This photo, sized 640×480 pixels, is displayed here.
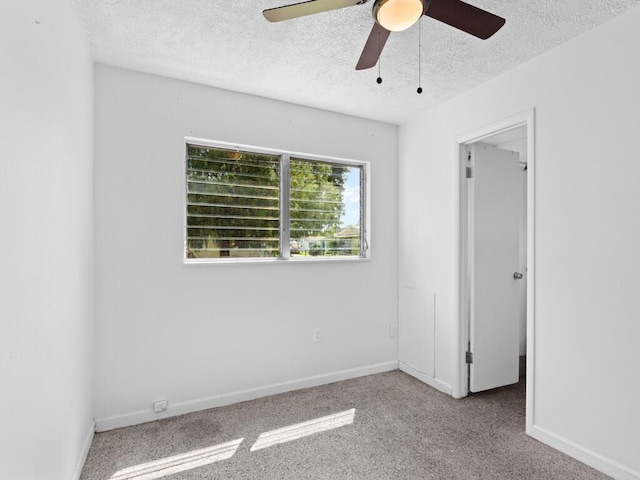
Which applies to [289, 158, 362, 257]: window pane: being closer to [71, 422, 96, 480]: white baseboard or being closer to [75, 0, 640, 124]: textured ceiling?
[75, 0, 640, 124]: textured ceiling

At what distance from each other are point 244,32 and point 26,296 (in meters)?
1.69

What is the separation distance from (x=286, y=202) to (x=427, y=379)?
2.02 metres

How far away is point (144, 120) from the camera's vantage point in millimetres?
2496

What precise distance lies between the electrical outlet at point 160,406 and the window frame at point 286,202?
1.00 meters

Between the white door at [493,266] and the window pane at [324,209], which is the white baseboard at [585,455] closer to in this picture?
the white door at [493,266]

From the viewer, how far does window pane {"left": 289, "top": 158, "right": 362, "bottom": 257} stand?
3.17 m

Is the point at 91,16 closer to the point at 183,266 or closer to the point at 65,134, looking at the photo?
the point at 65,134

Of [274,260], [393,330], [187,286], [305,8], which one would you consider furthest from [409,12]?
[393,330]

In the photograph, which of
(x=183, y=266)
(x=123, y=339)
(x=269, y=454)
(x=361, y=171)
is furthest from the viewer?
(x=361, y=171)

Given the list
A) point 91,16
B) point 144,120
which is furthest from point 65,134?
point 144,120

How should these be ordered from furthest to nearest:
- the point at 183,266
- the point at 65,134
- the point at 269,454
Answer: the point at 183,266
the point at 269,454
the point at 65,134

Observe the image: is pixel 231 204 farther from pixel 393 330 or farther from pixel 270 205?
pixel 393 330

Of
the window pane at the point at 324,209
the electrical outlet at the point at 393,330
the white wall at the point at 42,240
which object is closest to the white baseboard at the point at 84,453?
the white wall at the point at 42,240

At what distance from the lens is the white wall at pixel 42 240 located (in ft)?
3.50
